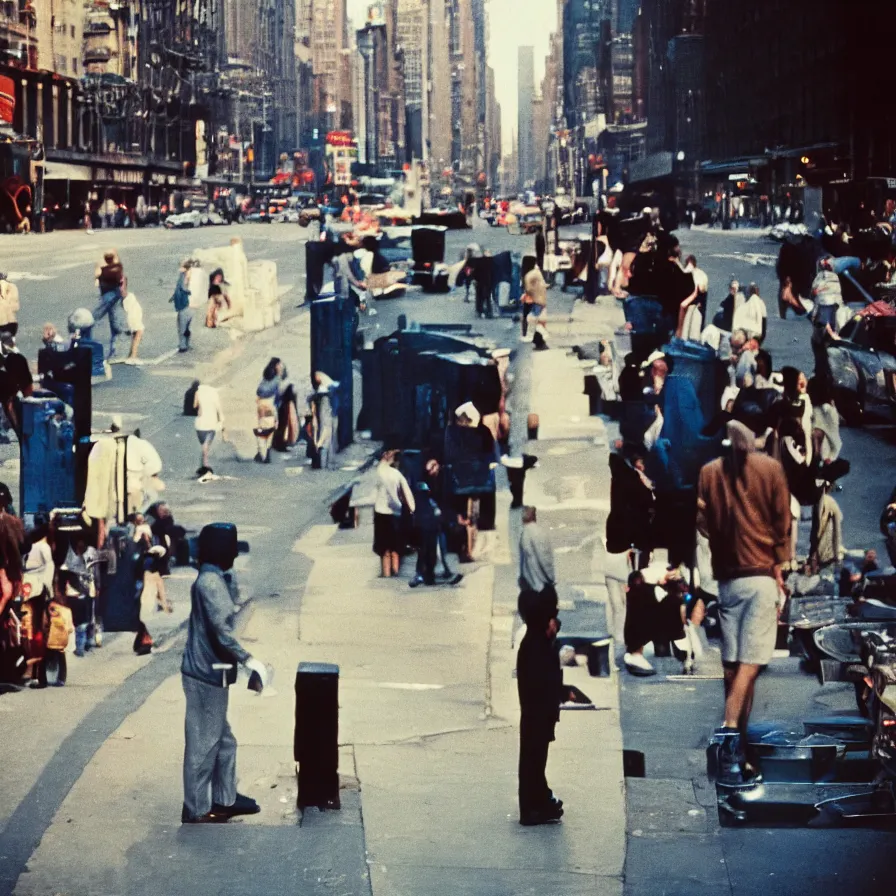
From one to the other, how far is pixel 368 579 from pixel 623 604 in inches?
48.9

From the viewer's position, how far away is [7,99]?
9047mm

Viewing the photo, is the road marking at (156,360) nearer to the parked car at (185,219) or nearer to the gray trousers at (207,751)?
the parked car at (185,219)

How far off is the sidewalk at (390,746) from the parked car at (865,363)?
1.23m

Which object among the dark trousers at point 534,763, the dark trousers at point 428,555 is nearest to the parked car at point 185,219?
the dark trousers at point 428,555

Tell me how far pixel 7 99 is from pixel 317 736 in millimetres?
4205

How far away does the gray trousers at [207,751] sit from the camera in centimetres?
665

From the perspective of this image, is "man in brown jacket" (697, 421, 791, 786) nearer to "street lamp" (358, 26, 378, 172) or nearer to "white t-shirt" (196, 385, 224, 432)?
"white t-shirt" (196, 385, 224, 432)

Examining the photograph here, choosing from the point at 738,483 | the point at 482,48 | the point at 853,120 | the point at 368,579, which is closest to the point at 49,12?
the point at 482,48

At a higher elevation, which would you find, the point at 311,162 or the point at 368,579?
the point at 311,162

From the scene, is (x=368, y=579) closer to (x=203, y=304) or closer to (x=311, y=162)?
(x=203, y=304)

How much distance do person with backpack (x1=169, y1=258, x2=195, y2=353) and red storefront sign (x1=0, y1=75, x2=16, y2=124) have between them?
1298 millimetres

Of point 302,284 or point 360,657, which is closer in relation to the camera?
point 360,657

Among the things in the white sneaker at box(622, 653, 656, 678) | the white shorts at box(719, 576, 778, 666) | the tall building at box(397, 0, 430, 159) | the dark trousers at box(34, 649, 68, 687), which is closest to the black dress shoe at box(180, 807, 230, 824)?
the dark trousers at box(34, 649, 68, 687)

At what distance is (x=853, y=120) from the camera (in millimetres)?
8711
